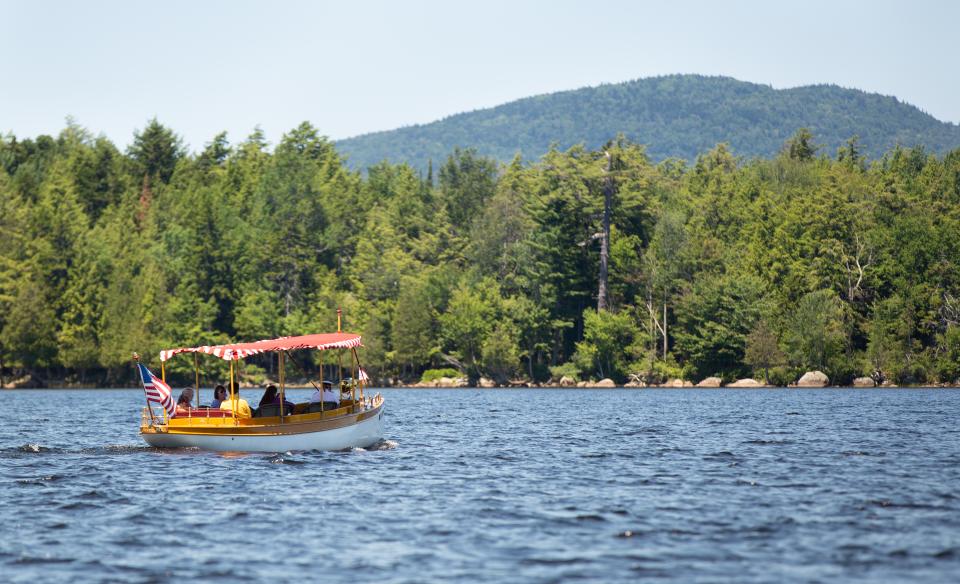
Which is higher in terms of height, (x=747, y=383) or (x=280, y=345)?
(x=280, y=345)

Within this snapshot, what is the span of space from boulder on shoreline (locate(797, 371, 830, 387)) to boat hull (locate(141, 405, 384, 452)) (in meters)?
72.6

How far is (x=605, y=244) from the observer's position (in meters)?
124

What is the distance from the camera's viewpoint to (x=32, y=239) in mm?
133750

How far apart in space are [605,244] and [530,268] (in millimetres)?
9145

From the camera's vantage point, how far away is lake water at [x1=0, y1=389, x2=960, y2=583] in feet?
72.5

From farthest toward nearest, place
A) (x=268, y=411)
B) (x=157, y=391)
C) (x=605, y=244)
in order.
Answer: (x=605, y=244) < (x=268, y=411) < (x=157, y=391)

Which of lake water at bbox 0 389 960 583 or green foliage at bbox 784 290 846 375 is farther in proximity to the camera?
green foliage at bbox 784 290 846 375

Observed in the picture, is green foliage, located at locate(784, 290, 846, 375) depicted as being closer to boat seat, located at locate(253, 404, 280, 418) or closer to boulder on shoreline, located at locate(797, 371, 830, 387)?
boulder on shoreline, located at locate(797, 371, 830, 387)

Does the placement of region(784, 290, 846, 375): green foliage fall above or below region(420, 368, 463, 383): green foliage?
above

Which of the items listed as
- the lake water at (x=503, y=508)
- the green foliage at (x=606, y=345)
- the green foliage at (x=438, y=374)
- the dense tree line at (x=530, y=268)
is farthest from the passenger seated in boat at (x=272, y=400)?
the green foliage at (x=438, y=374)

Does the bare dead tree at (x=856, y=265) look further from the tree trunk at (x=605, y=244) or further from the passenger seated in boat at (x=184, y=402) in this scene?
the passenger seated in boat at (x=184, y=402)

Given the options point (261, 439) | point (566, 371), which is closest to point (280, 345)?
point (261, 439)

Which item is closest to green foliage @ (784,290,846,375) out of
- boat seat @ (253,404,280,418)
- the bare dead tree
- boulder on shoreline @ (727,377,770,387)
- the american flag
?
boulder on shoreline @ (727,377,770,387)

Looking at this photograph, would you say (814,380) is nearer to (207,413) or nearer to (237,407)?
(237,407)
